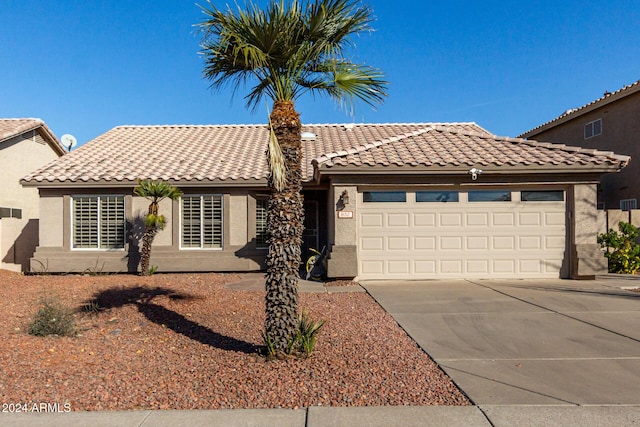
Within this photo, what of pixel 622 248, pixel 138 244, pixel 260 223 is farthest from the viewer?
pixel 260 223

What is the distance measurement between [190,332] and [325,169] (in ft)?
19.2

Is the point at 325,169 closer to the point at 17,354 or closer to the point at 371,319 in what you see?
the point at 371,319

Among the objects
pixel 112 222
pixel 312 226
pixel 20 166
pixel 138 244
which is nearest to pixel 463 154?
pixel 312 226

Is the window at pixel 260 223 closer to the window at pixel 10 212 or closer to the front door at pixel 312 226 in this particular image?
the front door at pixel 312 226

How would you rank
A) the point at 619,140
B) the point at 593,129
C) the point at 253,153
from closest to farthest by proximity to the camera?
1. the point at 253,153
2. the point at 619,140
3. the point at 593,129

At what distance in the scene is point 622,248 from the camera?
527 inches

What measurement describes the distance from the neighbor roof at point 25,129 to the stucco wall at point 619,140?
23.2 metres

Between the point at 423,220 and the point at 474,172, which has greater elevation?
the point at 474,172

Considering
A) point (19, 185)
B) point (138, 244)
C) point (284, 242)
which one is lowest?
point (138, 244)

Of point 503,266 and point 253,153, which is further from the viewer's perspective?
point 253,153

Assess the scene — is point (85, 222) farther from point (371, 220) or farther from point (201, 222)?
point (371, 220)

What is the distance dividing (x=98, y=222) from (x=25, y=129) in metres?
7.46

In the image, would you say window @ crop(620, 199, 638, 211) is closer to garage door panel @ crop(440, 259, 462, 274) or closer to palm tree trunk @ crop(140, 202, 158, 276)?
garage door panel @ crop(440, 259, 462, 274)

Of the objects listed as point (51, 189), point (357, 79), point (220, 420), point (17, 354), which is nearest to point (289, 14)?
point (357, 79)
